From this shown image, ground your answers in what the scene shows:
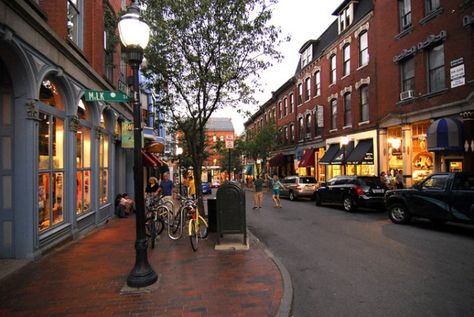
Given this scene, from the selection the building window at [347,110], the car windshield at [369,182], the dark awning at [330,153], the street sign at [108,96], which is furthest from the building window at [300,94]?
the street sign at [108,96]

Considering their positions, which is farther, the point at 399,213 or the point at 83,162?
the point at 399,213

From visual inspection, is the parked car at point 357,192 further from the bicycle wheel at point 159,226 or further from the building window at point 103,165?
the building window at point 103,165

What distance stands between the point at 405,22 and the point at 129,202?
1644cm

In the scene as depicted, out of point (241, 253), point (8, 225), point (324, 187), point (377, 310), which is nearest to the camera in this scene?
point (377, 310)

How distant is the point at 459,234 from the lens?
8773 millimetres

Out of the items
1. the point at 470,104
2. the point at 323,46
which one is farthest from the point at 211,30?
the point at 323,46

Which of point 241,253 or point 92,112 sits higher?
point 92,112

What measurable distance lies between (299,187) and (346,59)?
9.90 m

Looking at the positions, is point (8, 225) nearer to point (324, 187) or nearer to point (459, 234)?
point (459, 234)

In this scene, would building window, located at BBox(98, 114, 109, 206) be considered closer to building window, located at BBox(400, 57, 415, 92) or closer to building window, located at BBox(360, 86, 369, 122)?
building window, located at BBox(400, 57, 415, 92)

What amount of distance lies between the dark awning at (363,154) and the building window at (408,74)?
13.0 ft

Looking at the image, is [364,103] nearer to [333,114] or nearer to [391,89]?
[391,89]

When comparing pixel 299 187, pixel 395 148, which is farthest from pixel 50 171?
pixel 395 148

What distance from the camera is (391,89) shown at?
17.7 metres
